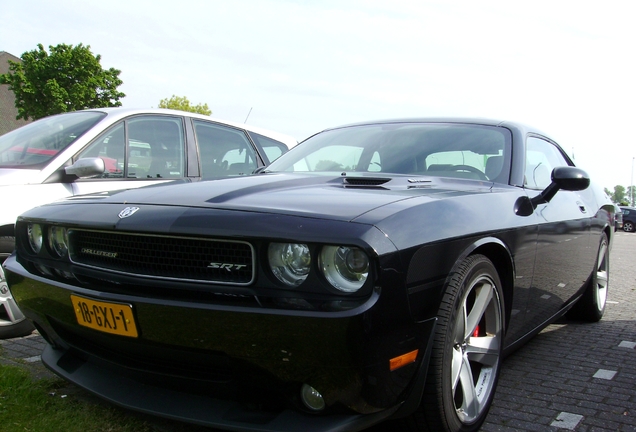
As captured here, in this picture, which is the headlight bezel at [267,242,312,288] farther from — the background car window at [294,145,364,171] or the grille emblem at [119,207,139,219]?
the background car window at [294,145,364,171]

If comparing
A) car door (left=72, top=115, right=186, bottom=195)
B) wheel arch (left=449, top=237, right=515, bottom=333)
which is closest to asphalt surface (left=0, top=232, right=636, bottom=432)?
wheel arch (left=449, top=237, right=515, bottom=333)

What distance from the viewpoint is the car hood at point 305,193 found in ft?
6.73

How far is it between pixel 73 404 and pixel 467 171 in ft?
7.47

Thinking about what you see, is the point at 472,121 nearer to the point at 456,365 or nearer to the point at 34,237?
the point at 456,365

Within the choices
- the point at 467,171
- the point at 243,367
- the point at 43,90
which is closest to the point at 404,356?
the point at 243,367

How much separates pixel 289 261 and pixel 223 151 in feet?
11.9

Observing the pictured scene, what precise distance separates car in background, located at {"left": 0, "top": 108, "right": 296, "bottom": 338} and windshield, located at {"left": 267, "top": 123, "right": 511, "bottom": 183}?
0.64 meters

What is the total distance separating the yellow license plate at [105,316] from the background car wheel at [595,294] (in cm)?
355

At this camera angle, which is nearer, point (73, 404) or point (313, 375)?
point (313, 375)

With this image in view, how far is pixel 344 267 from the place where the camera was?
185 centimetres

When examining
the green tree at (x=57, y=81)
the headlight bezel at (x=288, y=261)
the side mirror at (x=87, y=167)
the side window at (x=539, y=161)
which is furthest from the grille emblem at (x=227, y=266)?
the green tree at (x=57, y=81)

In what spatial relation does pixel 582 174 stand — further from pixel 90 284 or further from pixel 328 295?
pixel 90 284

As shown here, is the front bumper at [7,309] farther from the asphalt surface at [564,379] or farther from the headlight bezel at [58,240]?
the headlight bezel at [58,240]

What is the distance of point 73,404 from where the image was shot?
2.59 metres
